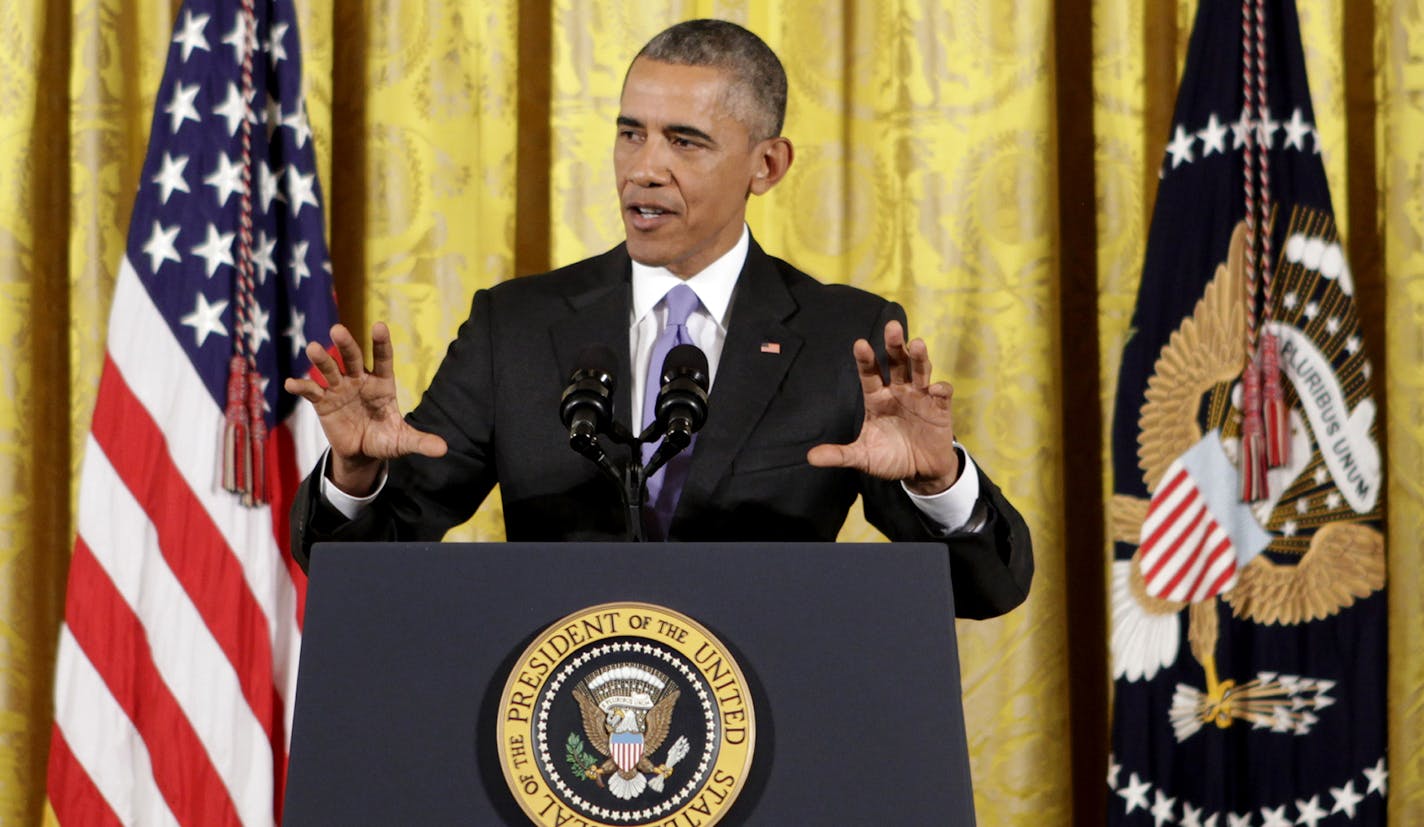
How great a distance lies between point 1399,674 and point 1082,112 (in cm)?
139

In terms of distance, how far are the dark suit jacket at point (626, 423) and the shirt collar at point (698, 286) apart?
0.7 inches

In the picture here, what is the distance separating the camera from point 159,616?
9.93 feet

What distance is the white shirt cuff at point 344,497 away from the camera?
1753 mm

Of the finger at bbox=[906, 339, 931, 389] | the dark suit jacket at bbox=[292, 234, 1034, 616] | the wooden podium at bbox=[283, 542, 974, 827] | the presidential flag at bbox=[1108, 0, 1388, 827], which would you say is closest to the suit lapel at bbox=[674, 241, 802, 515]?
the dark suit jacket at bbox=[292, 234, 1034, 616]

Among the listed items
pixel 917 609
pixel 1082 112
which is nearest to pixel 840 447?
pixel 917 609

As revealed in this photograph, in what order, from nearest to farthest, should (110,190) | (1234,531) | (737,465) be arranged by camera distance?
(737,465) → (1234,531) → (110,190)

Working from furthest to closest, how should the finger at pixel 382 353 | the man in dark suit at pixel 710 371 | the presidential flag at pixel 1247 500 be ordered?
1. the presidential flag at pixel 1247 500
2. the man in dark suit at pixel 710 371
3. the finger at pixel 382 353

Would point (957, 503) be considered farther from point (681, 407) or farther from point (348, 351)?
point (348, 351)

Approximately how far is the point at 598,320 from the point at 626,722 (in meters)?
0.87

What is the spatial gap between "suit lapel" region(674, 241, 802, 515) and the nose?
7.4 inches

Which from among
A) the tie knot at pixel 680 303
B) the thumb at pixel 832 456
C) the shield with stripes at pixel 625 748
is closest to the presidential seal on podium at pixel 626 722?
the shield with stripes at pixel 625 748

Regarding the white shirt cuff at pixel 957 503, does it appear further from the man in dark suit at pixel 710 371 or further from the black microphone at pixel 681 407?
the black microphone at pixel 681 407

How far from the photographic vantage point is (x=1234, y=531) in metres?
3.00

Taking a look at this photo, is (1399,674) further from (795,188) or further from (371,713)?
(371,713)
